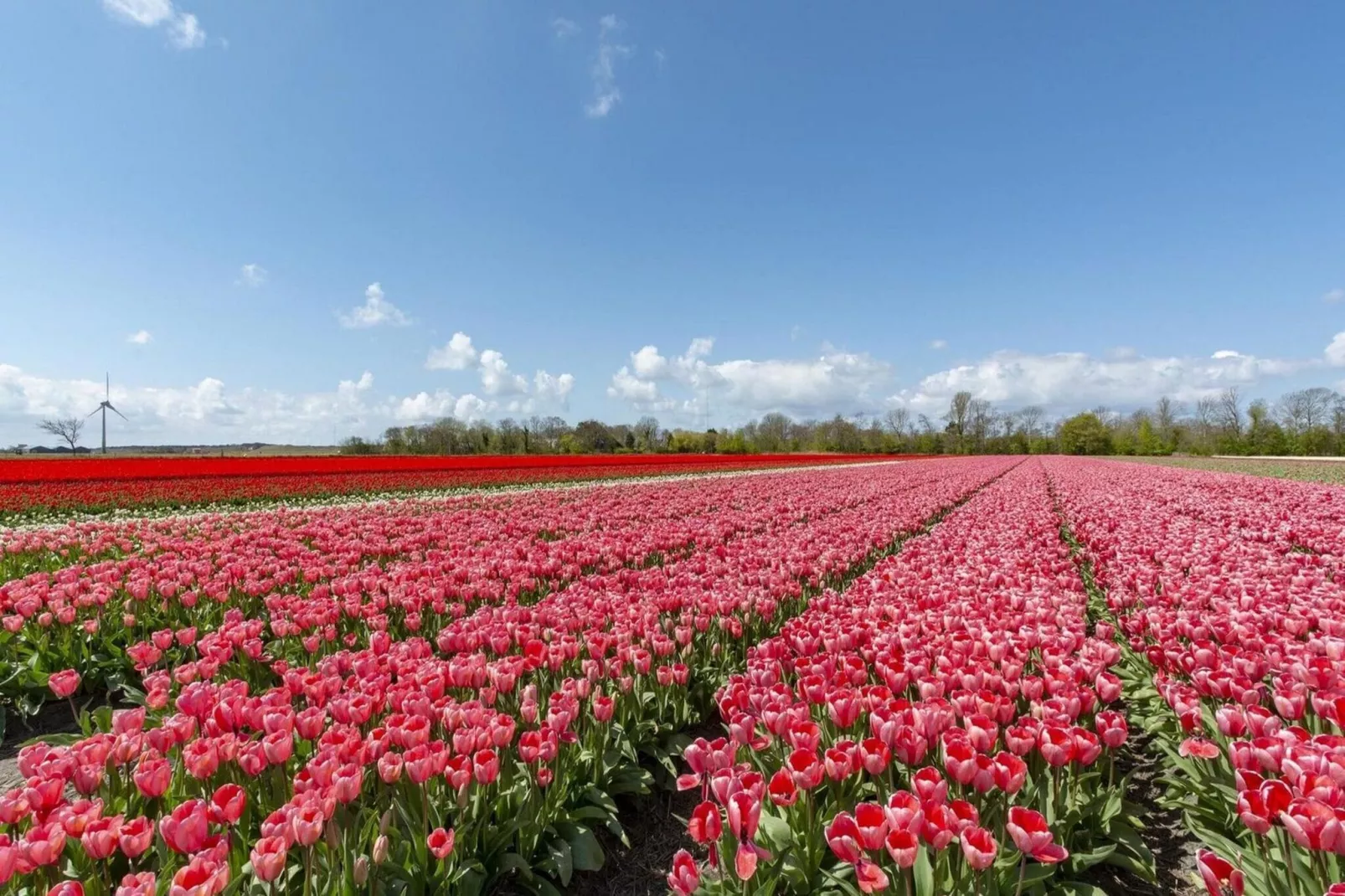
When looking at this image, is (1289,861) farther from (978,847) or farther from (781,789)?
(781,789)

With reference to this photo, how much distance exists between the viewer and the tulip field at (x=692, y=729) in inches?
75.2

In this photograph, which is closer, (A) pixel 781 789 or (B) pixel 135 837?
(B) pixel 135 837

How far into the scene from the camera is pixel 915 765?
2.48 metres

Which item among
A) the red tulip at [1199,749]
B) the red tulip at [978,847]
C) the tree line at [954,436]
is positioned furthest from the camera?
the tree line at [954,436]

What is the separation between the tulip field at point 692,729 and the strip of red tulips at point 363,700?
19 millimetres

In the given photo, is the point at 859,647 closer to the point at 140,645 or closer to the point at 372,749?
the point at 372,749

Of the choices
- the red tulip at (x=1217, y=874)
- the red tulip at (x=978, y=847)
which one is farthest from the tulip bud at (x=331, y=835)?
the red tulip at (x=1217, y=874)

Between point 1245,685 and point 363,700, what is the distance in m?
3.89

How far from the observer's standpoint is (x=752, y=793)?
A: 192cm

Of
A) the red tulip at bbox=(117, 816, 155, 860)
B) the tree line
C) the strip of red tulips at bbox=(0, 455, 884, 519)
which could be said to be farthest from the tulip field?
the tree line

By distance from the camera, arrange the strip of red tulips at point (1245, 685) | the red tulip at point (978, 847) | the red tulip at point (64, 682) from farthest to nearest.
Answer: the red tulip at point (64, 682) < the strip of red tulips at point (1245, 685) < the red tulip at point (978, 847)

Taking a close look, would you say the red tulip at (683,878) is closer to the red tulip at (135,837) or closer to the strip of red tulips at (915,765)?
the strip of red tulips at (915,765)

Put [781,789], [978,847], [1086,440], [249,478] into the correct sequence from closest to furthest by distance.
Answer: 1. [978,847]
2. [781,789]
3. [249,478]
4. [1086,440]

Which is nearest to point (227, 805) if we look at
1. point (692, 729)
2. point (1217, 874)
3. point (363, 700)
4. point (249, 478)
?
point (363, 700)
